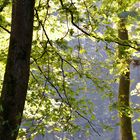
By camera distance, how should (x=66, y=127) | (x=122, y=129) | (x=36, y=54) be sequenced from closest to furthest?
(x=66, y=127) → (x=36, y=54) → (x=122, y=129)

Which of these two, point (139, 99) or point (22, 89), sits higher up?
point (139, 99)

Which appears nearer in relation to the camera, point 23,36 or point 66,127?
point 23,36

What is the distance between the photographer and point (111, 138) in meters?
75.1

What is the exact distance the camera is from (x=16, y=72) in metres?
3.54

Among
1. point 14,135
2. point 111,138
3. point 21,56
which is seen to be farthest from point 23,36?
point 111,138

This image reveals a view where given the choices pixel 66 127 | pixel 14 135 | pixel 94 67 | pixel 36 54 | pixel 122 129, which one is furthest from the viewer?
pixel 122 129

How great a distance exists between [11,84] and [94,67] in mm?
4928

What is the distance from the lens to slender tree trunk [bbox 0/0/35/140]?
346 centimetres

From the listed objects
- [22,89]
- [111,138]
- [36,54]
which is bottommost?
[22,89]

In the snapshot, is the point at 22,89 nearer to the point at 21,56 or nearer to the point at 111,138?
the point at 21,56

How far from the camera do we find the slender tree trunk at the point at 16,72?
136 inches

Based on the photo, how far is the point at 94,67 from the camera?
829cm

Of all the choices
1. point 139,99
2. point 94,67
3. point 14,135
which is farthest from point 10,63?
point 139,99

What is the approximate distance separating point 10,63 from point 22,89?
0.31 m
